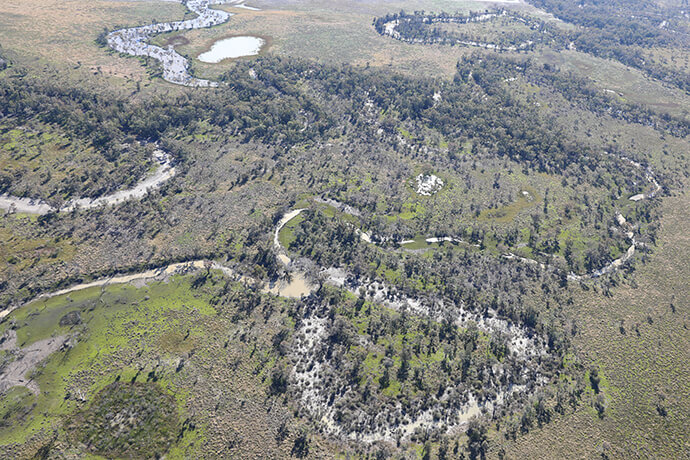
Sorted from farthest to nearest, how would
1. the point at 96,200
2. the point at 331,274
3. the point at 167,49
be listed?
1. the point at 167,49
2. the point at 96,200
3. the point at 331,274

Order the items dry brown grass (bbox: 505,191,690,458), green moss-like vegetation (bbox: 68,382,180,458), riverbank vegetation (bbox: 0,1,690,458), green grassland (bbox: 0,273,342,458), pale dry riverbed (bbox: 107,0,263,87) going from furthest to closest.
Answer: pale dry riverbed (bbox: 107,0,263,87)
riverbank vegetation (bbox: 0,1,690,458)
dry brown grass (bbox: 505,191,690,458)
green grassland (bbox: 0,273,342,458)
green moss-like vegetation (bbox: 68,382,180,458)

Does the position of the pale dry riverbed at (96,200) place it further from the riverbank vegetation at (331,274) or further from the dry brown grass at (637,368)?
the dry brown grass at (637,368)

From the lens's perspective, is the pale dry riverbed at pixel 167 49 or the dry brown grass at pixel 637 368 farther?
the pale dry riverbed at pixel 167 49

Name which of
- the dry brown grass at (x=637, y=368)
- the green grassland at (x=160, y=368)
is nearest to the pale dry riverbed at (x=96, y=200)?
the green grassland at (x=160, y=368)

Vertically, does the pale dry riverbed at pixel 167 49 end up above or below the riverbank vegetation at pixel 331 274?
above

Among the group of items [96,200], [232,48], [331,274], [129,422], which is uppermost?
[232,48]

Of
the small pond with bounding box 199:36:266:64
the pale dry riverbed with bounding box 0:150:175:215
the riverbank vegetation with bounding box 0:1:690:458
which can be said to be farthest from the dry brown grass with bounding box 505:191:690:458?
the small pond with bounding box 199:36:266:64

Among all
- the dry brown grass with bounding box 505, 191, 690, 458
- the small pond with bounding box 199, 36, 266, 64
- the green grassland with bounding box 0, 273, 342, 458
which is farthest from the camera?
the small pond with bounding box 199, 36, 266, 64

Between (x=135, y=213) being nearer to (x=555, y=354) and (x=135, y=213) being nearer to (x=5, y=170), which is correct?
(x=5, y=170)

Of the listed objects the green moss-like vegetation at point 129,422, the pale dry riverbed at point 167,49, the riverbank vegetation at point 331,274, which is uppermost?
the pale dry riverbed at point 167,49

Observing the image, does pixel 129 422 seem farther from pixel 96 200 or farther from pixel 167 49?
pixel 167 49

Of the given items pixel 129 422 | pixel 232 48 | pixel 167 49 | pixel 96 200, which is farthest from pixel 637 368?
pixel 167 49

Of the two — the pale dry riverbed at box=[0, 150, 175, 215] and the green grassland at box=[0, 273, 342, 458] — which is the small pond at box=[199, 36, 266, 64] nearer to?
the pale dry riverbed at box=[0, 150, 175, 215]
